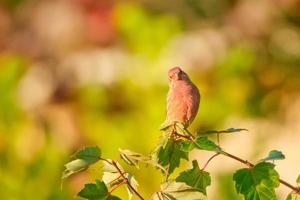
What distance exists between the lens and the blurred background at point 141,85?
3.24 meters

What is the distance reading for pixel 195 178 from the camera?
3.49ft

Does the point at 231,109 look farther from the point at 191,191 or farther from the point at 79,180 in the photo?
the point at 191,191

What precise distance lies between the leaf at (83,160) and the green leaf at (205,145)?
0.10 meters

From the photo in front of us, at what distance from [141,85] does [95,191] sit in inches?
99.6

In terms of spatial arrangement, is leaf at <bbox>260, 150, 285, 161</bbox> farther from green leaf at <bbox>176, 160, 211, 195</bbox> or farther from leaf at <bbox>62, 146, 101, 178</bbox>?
leaf at <bbox>62, 146, 101, 178</bbox>

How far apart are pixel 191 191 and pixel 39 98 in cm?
379

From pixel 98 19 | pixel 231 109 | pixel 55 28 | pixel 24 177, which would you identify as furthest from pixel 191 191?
pixel 55 28

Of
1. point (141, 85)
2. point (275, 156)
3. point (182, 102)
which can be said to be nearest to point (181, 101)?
point (182, 102)

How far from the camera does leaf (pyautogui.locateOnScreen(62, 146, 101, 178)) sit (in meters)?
1.05

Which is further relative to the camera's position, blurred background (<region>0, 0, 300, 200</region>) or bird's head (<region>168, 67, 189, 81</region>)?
blurred background (<region>0, 0, 300, 200</region>)

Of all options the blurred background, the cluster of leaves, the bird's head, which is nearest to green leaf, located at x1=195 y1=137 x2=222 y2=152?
the cluster of leaves

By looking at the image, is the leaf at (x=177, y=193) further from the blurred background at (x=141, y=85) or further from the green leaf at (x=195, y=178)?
the blurred background at (x=141, y=85)

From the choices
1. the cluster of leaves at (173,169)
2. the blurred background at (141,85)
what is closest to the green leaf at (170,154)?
the cluster of leaves at (173,169)

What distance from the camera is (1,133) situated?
3.35 metres
